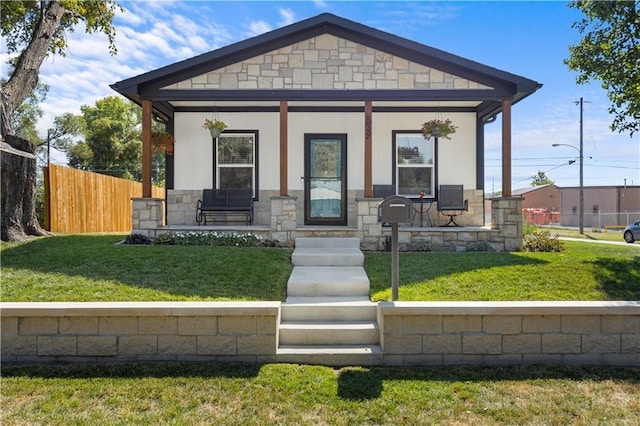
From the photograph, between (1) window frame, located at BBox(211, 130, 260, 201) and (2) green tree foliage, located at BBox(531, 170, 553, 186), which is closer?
(1) window frame, located at BBox(211, 130, 260, 201)

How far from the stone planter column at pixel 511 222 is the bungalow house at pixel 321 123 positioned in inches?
6.8

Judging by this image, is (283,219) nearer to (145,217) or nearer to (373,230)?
(373,230)

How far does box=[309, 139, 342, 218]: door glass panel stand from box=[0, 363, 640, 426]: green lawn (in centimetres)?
579

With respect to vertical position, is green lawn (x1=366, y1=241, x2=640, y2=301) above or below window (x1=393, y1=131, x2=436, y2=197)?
below

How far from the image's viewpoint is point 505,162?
25.0ft

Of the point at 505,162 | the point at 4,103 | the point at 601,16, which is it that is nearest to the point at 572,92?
the point at 601,16

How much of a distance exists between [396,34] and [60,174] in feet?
28.6

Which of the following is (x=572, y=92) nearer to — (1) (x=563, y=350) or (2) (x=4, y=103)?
(1) (x=563, y=350)

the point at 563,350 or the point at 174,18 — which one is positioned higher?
the point at 174,18

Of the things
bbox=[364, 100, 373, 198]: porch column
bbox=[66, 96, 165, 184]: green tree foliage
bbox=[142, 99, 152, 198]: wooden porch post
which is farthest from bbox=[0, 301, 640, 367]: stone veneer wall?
bbox=[66, 96, 165, 184]: green tree foliage

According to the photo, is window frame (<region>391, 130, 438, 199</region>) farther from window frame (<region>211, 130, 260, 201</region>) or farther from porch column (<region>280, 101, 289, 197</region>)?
window frame (<region>211, 130, 260, 201</region>)

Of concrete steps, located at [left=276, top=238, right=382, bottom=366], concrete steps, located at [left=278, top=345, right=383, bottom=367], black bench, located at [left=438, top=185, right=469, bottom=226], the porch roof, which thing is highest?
the porch roof

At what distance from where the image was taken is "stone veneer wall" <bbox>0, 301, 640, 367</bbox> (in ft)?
12.0

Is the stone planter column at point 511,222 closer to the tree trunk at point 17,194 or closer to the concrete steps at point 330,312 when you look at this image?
the concrete steps at point 330,312
